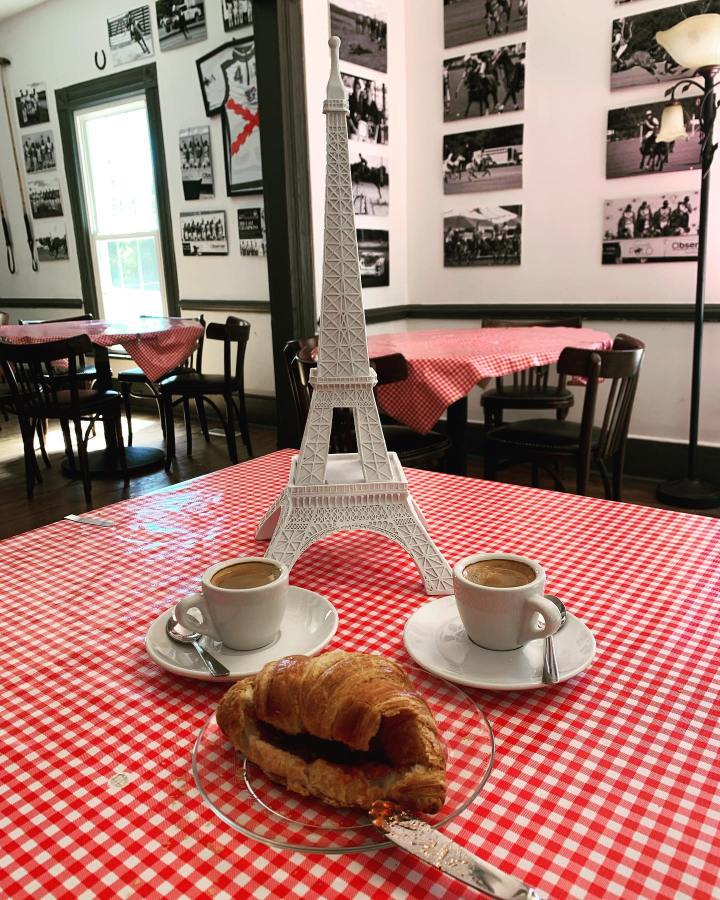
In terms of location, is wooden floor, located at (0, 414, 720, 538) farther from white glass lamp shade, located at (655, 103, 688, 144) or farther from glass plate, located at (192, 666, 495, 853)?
glass plate, located at (192, 666, 495, 853)

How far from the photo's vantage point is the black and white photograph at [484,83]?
3.87 meters

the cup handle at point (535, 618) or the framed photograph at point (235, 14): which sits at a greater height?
the framed photograph at point (235, 14)

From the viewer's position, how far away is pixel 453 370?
8.66 ft

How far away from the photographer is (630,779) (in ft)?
1.80

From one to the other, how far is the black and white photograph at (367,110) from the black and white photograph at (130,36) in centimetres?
248

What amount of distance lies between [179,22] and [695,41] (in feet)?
12.8

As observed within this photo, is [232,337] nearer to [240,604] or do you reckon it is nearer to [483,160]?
[483,160]

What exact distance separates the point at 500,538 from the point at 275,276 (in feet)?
10.4

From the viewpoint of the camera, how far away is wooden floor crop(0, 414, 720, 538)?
12.1ft

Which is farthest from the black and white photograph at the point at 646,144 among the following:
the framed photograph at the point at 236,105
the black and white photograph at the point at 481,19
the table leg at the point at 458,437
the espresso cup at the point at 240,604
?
the espresso cup at the point at 240,604

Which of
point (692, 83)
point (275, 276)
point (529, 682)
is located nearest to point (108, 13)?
point (275, 276)

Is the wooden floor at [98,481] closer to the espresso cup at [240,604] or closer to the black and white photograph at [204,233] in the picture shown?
the black and white photograph at [204,233]

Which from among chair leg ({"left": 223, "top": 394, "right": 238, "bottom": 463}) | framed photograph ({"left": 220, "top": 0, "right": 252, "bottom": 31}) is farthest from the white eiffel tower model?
framed photograph ({"left": 220, "top": 0, "right": 252, "bottom": 31})

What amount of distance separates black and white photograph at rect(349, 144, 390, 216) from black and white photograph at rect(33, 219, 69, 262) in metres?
3.81
